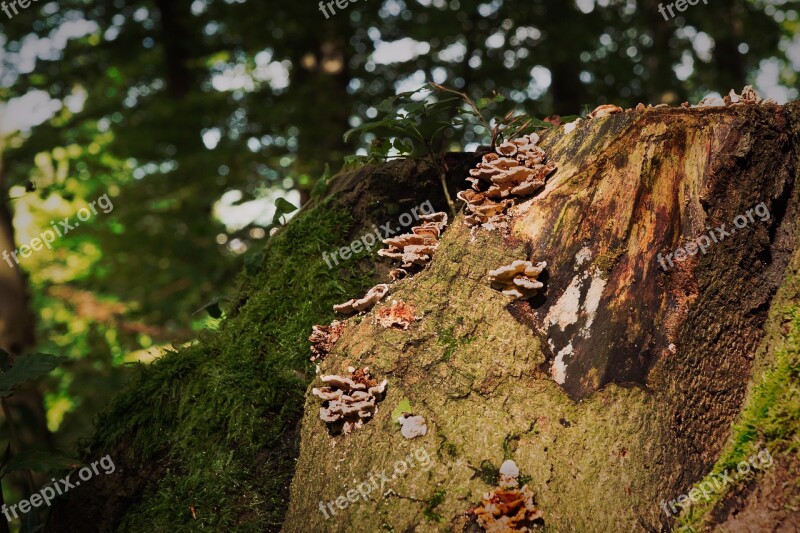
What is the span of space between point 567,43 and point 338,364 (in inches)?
306

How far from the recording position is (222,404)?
9.98 feet

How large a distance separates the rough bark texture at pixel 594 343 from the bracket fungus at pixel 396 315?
0.05m

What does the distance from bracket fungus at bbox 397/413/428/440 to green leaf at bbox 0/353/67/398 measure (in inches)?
77.3


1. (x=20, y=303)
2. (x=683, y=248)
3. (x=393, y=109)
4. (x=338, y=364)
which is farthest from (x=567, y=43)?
(x=20, y=303)

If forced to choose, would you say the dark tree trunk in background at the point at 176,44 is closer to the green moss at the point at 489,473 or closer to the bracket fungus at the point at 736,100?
the bracket fungus at the point at 736,100

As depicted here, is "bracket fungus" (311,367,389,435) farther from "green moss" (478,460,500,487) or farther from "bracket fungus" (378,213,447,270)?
"bracket fungus" (378,213,447,270)

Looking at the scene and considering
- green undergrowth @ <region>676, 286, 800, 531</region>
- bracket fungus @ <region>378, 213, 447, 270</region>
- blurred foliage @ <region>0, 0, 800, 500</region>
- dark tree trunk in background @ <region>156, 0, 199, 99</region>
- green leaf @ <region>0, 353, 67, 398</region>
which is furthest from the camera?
dark tree trunk in background @ <region>156, 0, 199, 99</region>

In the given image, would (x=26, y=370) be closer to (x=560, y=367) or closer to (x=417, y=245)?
(x=417, y=245)

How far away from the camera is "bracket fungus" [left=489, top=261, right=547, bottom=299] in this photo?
2.67m

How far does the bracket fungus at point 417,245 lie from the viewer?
123 inches

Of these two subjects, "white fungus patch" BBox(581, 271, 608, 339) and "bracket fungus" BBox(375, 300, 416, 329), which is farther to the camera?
"bracket fungus" BBox(375, 300, 416, 329)

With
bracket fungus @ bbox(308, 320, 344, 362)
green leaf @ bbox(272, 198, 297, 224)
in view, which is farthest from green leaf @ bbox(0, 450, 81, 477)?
green leaf @ bbox(272, 198, 297, 224)

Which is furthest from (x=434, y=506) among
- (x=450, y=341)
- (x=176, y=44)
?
(x=176, y=44)

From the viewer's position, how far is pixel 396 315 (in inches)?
111
